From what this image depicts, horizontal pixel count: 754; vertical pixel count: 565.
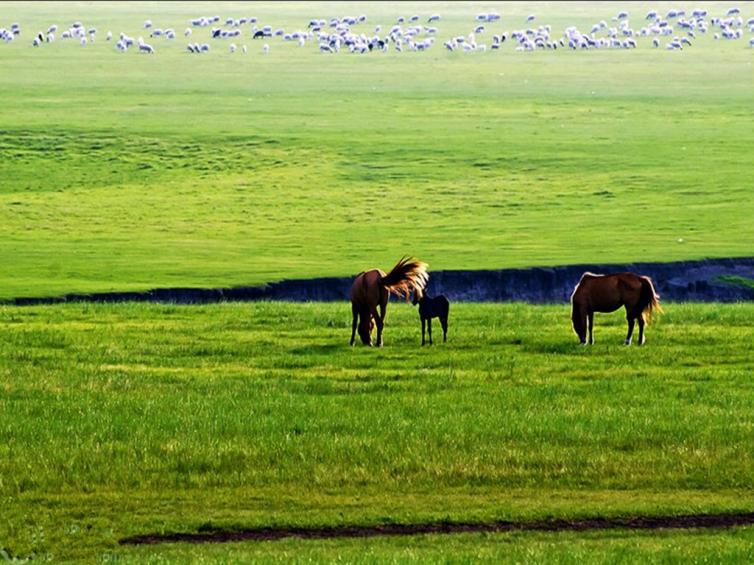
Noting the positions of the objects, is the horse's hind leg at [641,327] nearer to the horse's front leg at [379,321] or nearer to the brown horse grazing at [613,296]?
the brown horse grazing at [613,296]

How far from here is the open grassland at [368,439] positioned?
51.9ft

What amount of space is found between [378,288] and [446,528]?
32.8 ft

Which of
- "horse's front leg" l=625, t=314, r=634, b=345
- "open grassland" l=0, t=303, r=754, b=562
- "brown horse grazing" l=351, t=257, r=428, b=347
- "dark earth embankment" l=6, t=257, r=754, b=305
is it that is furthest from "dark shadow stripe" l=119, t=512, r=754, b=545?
"dark earth embankment" l=6, t=257, r=754, b=305

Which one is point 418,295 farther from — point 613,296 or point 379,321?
point 613,296

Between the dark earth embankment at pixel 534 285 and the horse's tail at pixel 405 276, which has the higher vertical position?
the horse's tail at pixel 405 276

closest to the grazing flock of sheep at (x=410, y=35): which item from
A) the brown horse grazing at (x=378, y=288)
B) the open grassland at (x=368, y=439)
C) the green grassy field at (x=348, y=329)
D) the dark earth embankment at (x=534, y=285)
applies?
the green grassy field at (x=348, y=329)

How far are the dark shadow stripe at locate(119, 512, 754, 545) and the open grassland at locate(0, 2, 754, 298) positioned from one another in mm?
21488

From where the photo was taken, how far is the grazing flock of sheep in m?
132

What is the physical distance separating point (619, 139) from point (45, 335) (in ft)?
173

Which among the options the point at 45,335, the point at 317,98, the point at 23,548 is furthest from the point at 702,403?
the point at 317,98

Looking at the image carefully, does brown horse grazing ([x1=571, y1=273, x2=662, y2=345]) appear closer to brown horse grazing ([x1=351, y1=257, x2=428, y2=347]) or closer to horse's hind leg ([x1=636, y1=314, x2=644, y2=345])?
horse's hind leg ([x1=636, y1=314, x2=644, y2=345])

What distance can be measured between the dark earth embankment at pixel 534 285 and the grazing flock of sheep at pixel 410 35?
86.5 m

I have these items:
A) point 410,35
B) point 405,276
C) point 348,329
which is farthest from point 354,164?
point 410,35

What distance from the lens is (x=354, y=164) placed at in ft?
227
